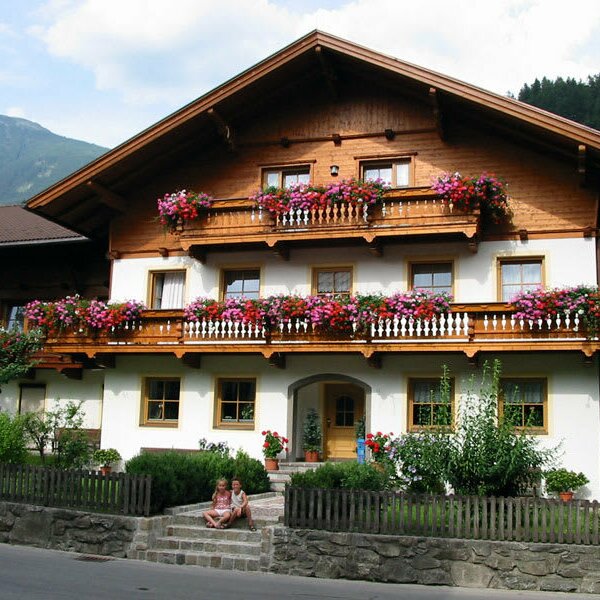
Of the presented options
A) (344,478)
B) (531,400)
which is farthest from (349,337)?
(344,478)

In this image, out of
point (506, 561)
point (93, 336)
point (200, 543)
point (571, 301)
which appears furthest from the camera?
point (93, 336)

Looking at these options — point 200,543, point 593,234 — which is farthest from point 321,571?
point 593,234

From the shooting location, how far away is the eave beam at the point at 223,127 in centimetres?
2075

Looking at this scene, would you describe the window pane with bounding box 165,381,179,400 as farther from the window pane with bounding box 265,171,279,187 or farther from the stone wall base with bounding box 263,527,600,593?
the stone wall base with bounding box 263,527,600,593

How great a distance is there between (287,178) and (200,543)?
35.9ft

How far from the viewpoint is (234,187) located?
71.2 ft

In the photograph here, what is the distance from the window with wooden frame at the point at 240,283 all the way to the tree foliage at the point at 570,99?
3063 centimetres

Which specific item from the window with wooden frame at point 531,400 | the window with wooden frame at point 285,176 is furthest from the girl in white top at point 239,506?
the window with wooden frame at point 285,176

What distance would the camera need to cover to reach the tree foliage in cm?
4797

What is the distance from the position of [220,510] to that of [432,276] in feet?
28.2

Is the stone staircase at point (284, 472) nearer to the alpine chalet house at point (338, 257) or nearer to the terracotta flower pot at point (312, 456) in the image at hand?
the terracotta flower pot at point (312, 456)

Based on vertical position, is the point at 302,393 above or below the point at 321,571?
above

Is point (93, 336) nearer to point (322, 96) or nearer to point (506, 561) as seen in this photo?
point (322, 96)

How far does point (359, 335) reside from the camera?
61.8 feet
